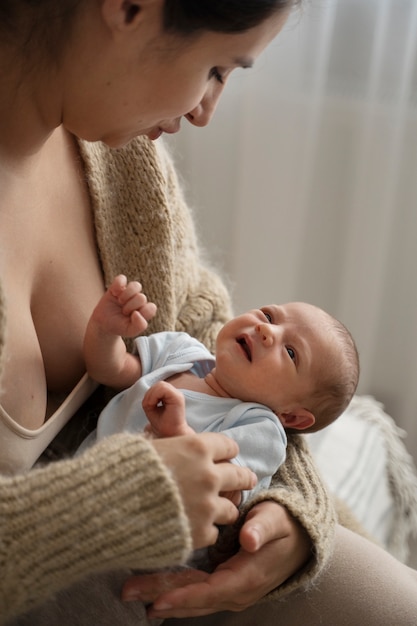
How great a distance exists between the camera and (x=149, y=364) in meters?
1.06

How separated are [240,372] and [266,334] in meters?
0.06

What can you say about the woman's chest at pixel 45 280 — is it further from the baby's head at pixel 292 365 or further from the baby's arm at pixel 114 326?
the baby's head at pixel 292 365

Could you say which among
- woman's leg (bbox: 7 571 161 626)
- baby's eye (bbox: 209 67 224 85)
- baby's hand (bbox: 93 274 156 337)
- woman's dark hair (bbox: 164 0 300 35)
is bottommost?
woman's leg (bbox: 7 571 161 626)

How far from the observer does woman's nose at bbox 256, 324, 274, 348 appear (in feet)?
3.39

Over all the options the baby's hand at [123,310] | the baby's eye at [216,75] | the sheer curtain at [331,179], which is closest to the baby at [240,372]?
the baby's hand at [123,310]

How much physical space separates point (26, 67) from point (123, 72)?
105 mm

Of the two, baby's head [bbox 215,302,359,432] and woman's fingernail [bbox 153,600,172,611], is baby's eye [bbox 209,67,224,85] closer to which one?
baby's head [bbox 215,302,359,432]

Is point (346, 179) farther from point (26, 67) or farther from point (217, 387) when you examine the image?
point (26, 67)

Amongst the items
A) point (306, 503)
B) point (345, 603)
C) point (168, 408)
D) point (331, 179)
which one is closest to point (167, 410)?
point (168, 408)

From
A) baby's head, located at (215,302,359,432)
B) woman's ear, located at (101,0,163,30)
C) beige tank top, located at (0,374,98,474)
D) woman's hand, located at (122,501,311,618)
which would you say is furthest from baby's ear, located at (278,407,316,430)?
woman's ear, located at (101,0,163,30)

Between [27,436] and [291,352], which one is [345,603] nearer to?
[291,352]

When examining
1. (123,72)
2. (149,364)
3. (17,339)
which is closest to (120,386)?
(149,364)

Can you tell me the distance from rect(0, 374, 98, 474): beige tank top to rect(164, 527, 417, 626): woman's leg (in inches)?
11.8

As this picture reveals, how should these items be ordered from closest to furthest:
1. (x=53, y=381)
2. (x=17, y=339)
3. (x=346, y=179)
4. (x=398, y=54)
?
(x=17, y=339), (x=53, y=381), (x=398, y=54), (x=346, y=179)
